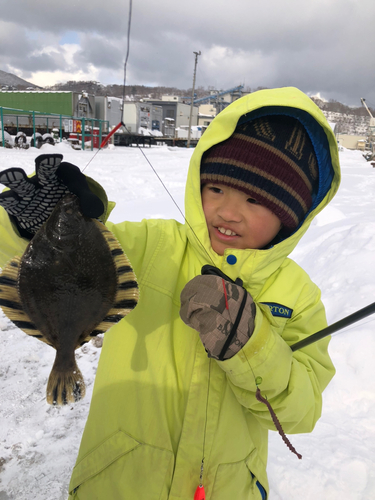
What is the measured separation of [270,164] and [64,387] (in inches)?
52.4

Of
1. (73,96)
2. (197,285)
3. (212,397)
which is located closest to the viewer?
(197,285)

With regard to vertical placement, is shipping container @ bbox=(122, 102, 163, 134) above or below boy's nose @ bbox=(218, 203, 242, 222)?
above

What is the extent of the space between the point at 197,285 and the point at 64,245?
0.54m

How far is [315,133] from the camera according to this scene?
1.58m

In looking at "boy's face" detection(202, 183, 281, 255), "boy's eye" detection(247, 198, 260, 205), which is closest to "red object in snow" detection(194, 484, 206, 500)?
"boy's face" detection(202, 183, 281, 255)

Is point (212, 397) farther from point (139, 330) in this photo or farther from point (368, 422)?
point (368, 422)

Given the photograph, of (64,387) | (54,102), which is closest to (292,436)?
(64,387)

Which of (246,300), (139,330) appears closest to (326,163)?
(246,300)

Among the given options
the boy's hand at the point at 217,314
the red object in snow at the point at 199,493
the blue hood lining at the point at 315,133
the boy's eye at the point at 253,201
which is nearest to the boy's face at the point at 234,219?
the boy's eye at the point at 253,201

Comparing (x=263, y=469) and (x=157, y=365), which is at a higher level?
(x=157, y=365)

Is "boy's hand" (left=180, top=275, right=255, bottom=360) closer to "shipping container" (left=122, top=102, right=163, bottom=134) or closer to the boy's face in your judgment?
the boy's face

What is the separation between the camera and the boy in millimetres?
1381

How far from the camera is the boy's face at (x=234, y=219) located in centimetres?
148

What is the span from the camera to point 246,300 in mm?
1203
